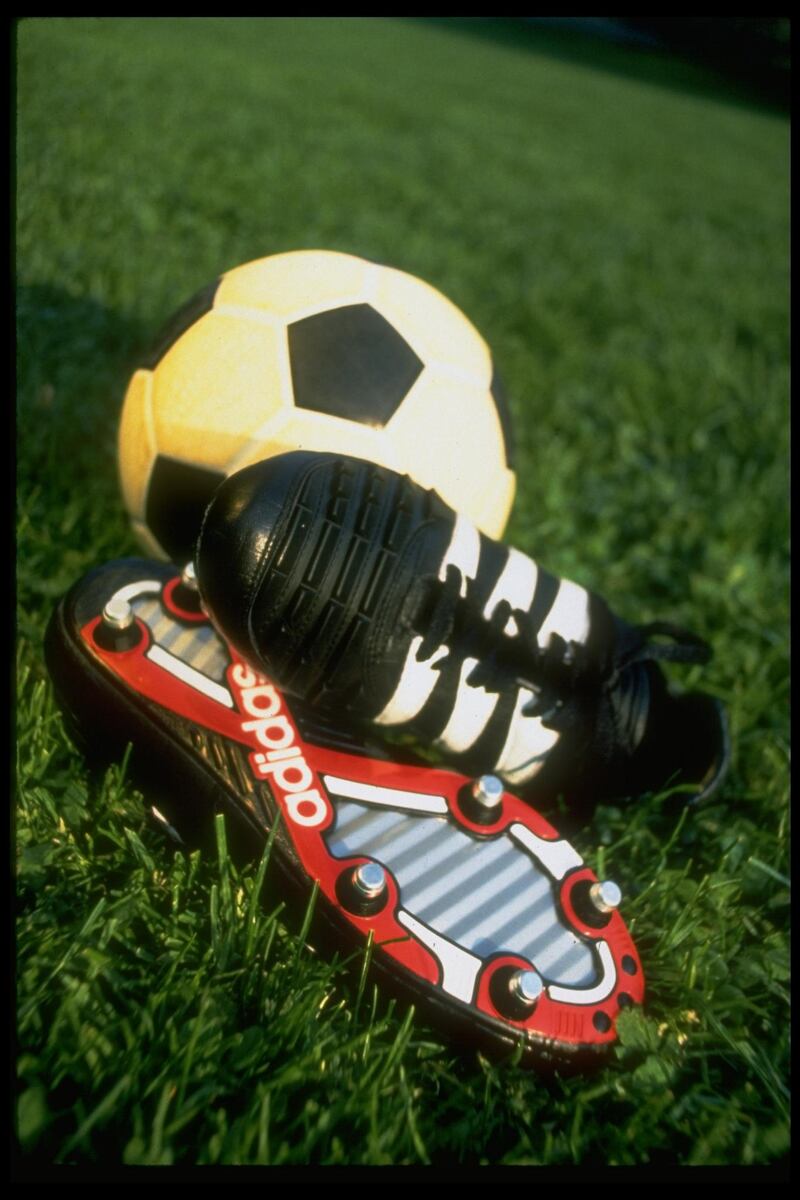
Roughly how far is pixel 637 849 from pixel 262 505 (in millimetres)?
1034

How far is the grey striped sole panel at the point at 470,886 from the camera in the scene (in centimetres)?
149

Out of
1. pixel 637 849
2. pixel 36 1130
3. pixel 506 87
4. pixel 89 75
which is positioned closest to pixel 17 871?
pixel 36 1130

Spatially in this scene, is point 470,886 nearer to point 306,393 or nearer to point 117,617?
point 117,617

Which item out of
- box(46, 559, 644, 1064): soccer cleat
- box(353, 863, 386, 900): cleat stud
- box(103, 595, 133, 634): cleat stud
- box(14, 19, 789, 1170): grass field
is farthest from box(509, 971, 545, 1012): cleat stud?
box(103, 595, 133, 634): cleat stud

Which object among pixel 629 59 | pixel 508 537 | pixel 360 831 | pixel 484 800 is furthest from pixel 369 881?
pixel 629 59

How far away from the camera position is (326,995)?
1428mm

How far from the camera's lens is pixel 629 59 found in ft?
99.8

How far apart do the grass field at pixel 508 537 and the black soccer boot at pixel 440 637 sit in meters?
0.20

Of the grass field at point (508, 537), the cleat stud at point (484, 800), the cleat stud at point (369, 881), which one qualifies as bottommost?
the grass field at point (508, 537)

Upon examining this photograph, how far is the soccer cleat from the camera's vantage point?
1430 millimetres

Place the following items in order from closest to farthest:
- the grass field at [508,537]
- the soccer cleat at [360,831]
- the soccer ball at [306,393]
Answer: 1. the grass field at [508,537]
2. the soccer cleat at [360,831]
3. the soccer ball at [306,393]

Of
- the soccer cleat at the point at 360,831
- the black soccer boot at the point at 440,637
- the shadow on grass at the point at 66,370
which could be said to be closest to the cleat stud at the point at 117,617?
the soccer cleat at the point at 360,831

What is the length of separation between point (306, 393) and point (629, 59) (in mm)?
34268

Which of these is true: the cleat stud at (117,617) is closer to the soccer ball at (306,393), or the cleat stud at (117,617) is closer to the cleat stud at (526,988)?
the soccer ball at (306,393)
